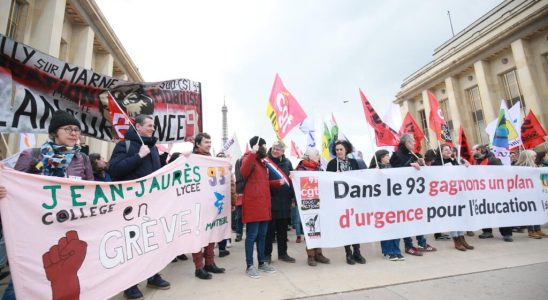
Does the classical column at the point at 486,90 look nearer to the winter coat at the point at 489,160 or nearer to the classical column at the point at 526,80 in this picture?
the classical column at the point at 526,80

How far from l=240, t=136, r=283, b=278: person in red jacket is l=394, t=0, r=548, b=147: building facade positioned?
2499 cm

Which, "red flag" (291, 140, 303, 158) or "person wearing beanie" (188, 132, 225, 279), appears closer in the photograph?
"person wearing beanie" (188, 132, 225, 279)

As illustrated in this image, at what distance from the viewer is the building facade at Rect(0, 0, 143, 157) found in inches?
447

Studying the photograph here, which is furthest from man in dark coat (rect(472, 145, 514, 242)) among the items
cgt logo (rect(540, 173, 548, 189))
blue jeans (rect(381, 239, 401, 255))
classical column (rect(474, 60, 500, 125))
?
classical column (rect(474, 60, 500, 125))

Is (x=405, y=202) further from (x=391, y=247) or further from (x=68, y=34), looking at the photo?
(x=68, y=34)

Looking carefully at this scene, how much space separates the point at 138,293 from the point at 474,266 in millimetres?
4532

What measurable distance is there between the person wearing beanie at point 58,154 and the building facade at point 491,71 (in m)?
27.2

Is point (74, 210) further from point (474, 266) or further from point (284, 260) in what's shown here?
point (474, 266)

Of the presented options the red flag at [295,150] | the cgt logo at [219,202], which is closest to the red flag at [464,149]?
the cgt logo at [219,202]

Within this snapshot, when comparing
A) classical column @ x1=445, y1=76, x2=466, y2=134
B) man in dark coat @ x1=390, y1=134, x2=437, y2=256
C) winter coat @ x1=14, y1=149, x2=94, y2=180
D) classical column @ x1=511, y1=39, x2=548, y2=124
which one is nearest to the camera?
winter coat @ x1=14, y1=149, x2=94, y2=180

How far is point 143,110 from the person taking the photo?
4.60 metres

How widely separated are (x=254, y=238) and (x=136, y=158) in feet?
6.57

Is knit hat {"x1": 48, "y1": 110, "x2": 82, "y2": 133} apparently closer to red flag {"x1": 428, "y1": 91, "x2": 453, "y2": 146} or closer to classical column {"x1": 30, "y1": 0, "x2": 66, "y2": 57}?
red flag {"x1": 428, "y1": 91, "x2": 453, "y2": 146}

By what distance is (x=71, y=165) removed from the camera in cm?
278
